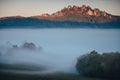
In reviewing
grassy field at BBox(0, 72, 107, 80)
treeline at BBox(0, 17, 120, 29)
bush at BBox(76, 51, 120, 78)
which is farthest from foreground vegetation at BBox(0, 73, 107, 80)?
treeline at BBox(0, 17, 120, 29)

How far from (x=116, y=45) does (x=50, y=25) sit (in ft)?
3.23

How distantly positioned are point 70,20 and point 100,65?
0.77 meters

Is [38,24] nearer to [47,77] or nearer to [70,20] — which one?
[70,20]

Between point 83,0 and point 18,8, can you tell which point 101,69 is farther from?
Answer: point 18,8

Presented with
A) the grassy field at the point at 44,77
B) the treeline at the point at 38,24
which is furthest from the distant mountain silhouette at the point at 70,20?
the grassy field at the point at 44,77

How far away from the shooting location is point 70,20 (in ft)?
10.5

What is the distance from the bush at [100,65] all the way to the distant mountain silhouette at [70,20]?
17.0 inches

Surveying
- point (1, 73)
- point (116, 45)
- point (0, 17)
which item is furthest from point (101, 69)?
point (0, 17)

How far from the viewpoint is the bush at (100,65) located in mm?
3061

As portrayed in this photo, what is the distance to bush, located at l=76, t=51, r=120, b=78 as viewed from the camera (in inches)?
120

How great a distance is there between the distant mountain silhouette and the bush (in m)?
0.43

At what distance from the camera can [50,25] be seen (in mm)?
3195

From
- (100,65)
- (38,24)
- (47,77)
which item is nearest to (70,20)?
(38,24)

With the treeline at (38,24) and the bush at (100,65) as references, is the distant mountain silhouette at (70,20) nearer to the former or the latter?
the treeline at (38,24)
